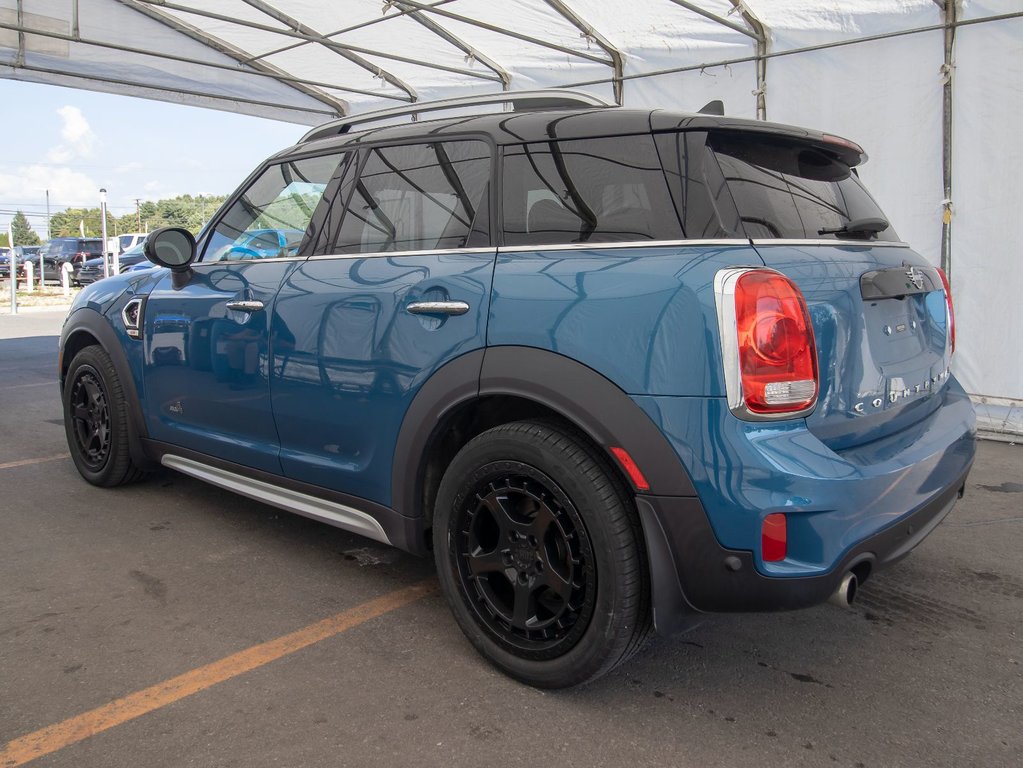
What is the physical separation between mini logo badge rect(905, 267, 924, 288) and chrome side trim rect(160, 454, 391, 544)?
1863 mm

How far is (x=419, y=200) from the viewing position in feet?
9.53

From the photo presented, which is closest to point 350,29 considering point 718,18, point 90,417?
point 718,18

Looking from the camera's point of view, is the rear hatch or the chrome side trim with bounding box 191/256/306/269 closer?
the rear hatch

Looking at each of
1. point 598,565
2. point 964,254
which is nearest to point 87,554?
point 598,565

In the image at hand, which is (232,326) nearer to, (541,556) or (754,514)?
(541,556)

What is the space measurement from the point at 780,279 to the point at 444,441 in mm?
1181

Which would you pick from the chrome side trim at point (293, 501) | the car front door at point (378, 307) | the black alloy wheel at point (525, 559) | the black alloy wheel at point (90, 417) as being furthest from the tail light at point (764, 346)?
the black alloy wheel at point (90, 417)

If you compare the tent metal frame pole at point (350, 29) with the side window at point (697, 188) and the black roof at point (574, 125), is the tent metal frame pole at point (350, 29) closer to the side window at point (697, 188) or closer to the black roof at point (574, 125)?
the black roof at point (574, 125)

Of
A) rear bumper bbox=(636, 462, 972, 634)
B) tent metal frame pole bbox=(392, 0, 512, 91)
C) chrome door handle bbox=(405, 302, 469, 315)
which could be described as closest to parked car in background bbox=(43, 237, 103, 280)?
tent metal frame pole bbox=(392, 0, 512, 91)

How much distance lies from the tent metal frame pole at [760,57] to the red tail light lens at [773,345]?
A: 5.73 m

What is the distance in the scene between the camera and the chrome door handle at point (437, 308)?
2.55 m

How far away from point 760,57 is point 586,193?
5.57 meters

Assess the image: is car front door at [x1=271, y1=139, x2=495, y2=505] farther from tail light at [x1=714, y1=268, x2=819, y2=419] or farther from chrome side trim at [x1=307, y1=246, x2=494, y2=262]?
tail light at [x1=714, y1=268, x2=819, y2=419]

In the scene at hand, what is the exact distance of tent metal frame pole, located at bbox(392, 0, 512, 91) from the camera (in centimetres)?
856
